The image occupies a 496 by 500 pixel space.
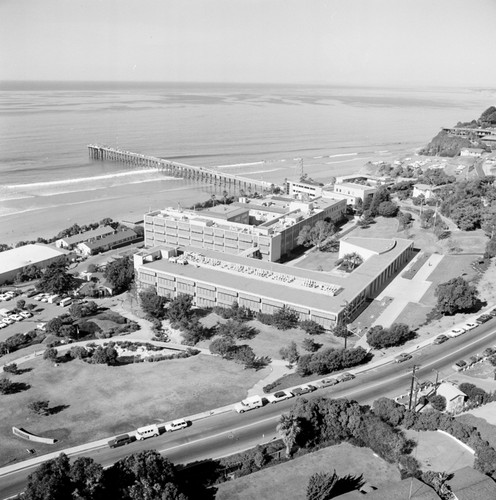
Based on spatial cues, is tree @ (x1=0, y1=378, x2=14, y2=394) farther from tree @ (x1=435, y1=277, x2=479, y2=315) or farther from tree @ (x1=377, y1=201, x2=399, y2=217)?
tree @ (x1=377, y1=201, x2=399, y2=217)

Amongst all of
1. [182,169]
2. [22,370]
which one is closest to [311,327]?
[22,370]

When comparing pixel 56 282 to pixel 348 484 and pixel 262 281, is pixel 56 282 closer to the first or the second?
pixel 262 281

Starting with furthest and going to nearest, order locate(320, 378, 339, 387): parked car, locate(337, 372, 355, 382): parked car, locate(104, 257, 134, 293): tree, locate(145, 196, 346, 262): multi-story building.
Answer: locate(145, 196, 346, 262): multi-story building < locate(104, 257, 134, 293): tree < locate(337, 372, 355, 382): parked car < locate(320, 378, 339, 387): parked car

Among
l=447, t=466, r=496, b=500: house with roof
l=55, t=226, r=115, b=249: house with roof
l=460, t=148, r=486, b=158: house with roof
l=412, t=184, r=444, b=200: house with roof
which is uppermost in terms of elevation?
l=460, t=148, r=486, b=158: house with roof

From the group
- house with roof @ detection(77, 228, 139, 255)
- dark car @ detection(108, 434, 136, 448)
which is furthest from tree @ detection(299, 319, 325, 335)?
house with roof @ detection(77, 228, 139, 255)

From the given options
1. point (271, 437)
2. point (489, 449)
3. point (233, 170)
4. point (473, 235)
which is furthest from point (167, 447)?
point (233, 170)

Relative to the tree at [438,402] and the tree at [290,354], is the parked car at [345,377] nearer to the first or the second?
the tree at [290,354]

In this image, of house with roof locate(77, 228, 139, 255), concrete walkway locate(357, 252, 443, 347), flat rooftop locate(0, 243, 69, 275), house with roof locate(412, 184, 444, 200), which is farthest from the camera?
house with roof locate(412, 184, 444, 200)
